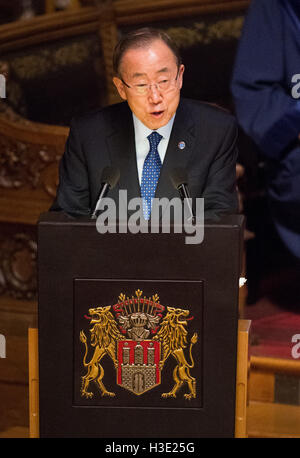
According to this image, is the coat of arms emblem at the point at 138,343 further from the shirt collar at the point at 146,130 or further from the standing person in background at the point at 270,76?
the standing person in background at the point at 270,76

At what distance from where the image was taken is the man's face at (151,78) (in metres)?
2.23

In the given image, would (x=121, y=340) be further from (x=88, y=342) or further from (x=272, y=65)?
(x=272, y=65)

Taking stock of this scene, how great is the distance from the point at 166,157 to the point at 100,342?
1.84 ft

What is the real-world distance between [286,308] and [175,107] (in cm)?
140

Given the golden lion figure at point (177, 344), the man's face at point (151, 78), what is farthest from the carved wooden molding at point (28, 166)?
the golden lion figure at point (177, 344)

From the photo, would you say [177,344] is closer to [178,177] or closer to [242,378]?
[242,378]

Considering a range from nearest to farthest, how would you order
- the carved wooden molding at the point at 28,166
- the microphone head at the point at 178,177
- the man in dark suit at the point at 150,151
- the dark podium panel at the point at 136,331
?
the dark podium panel at the point at 136,331, the microphone head at the point at 178,177, the man in dark suit at the point at 150,151, the carved wooden molding at the point at 28,166

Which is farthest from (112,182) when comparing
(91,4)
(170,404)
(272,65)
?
(91,4)

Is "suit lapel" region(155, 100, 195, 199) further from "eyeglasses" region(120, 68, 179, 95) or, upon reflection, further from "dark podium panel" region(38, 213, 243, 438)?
"dark podium panel" region(38, 213, 243, 438)

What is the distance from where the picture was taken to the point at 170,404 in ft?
6.78

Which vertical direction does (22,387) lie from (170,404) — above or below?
below

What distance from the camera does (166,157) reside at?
2.35m

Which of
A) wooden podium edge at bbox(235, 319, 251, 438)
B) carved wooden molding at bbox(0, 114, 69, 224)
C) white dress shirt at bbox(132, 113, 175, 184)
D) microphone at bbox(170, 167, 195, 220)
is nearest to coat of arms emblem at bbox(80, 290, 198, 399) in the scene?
wooden podium edge at bbox(235, 319, 251, 438)

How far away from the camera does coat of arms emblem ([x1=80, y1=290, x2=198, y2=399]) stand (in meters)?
2.01
